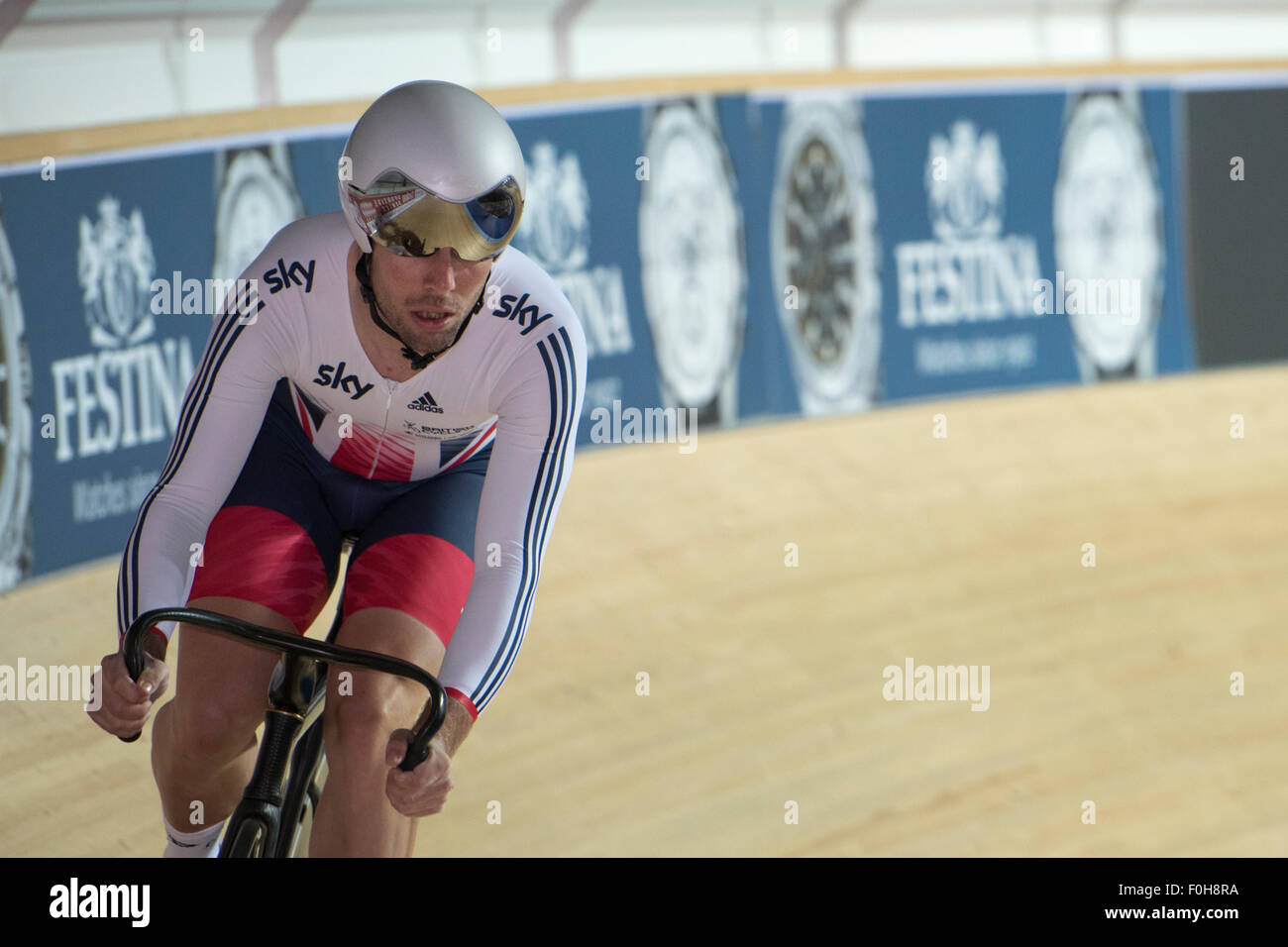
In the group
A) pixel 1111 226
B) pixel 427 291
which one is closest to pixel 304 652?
pixel 427 291

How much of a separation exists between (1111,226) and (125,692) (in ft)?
20.7

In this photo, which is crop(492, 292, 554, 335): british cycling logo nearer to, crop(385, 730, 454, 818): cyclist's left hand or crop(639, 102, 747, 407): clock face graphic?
crop(385, 730, 454, 818): cyclist's left hand

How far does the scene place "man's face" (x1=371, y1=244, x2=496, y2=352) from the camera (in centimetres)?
180

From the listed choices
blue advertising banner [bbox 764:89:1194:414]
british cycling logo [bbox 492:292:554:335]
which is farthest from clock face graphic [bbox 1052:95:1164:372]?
british cycling logo [bbox 492:292:554:335]

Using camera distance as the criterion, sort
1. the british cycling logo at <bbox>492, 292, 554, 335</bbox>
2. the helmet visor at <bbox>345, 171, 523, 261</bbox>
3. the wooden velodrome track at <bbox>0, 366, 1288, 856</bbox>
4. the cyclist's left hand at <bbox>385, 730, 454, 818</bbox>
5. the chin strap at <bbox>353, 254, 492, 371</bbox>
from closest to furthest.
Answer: the cyclist's left hand at <bbox>385, 730, 454, 818</bbox> → the helmet visor at <bbox>345, 171, 523, 261</bbox> → the chin strap at <bbox>353, 254, 492, 371</bbox> → the british cycling logo at <bbox>492, 292, 554, 335</bbox> → the wooden velodrome track at <bbox>0, 366, 1288, 856</bbox>

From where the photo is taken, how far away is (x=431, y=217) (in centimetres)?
175

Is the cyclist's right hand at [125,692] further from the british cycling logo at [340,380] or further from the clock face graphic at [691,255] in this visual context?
the clock face graphic at [691,255]

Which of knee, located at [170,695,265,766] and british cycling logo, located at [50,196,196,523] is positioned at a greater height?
british cycling logo, located at [50,196,196,523]

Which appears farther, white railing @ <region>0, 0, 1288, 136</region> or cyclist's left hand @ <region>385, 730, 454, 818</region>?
white railing @ <region>0, 0, 1288, 136</region>

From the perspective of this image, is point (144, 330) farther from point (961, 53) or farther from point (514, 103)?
point (961, 53)

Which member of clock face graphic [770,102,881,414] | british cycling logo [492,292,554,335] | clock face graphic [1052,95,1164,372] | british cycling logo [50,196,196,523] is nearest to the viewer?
british cycling logo [492,292,554,335]

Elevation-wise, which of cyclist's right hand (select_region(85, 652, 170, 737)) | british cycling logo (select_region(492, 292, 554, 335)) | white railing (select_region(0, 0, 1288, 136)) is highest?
white railing (select_region(0, 0, 1288, 136))

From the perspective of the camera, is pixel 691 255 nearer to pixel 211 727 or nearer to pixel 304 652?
pixel 211 727
